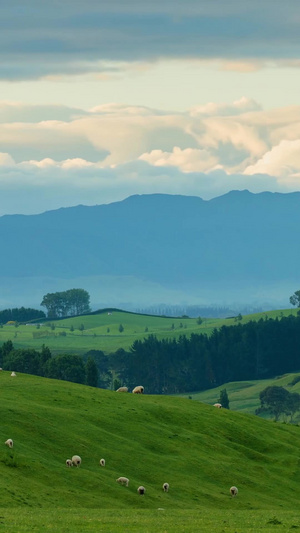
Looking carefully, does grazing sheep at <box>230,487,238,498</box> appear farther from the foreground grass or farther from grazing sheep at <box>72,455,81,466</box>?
grazing sheep at <box>72,455,81,466</box>

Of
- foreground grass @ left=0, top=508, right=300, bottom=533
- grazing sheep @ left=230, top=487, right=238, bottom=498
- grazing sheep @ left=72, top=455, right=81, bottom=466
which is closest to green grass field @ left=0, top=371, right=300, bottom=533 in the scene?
foreground grass @ left=0, top=508, right=300, bottom=533

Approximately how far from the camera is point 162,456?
87.8 m

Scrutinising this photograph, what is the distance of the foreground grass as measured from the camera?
52719mm

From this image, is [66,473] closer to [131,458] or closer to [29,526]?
[131,458]

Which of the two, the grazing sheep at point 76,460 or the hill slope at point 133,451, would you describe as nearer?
the hill slope at point 133,451

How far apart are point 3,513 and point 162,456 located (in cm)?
3163

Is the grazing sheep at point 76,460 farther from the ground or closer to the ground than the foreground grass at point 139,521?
farther from the ground

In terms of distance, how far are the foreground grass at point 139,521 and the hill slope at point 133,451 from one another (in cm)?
485

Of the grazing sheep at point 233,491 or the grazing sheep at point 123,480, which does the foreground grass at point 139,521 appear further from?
the grazing sheep at point 233,491

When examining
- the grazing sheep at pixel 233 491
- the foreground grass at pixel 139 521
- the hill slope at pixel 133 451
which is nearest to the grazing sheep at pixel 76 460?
the hill slope at pixel 133 451

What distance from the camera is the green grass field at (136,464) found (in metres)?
61.0

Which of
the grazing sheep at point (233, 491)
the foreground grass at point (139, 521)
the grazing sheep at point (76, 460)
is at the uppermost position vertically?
the grazing sheep at point (76, 460)

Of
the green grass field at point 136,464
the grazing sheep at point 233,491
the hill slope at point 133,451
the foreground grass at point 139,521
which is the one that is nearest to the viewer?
the foreground grass at point 139,521

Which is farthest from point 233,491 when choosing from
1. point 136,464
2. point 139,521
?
point 139,521
